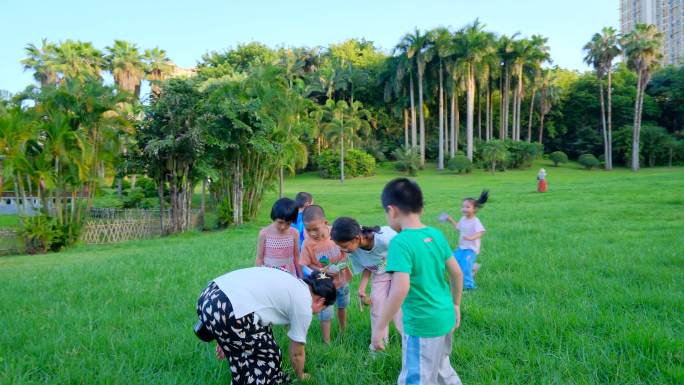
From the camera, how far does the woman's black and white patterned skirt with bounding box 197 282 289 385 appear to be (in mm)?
3029

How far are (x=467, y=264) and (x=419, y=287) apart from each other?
147 inches

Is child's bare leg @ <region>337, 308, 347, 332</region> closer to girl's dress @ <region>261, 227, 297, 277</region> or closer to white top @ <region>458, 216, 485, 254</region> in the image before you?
girl's dress @ <region>261, 227, 297, 277</region>

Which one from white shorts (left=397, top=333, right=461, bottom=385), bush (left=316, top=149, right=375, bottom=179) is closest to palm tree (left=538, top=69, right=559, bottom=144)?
bush (left=316, top=149, right=375, bottom=179)

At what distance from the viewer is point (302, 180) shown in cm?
4559

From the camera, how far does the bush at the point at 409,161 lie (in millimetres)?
45362

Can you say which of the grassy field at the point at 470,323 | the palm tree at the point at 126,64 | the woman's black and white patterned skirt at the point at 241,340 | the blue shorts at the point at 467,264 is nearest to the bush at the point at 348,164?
the palm tree at the point at 126,64

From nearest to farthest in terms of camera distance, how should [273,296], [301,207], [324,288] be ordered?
[273,296] → [324,288] → [301,207]

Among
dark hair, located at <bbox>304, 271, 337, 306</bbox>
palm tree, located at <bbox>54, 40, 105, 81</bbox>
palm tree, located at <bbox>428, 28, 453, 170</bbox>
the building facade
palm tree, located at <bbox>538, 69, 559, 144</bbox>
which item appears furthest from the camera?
the building facade

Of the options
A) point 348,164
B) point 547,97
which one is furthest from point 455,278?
point 547,97

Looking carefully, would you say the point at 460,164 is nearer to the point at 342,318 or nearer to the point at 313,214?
the point at 342,318

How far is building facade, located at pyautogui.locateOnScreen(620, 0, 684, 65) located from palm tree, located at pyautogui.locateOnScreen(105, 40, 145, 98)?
8559 centimetres

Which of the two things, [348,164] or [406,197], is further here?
[348,164]

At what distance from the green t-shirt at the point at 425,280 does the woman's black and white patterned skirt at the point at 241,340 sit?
92 centimetres

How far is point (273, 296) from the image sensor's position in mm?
3146
